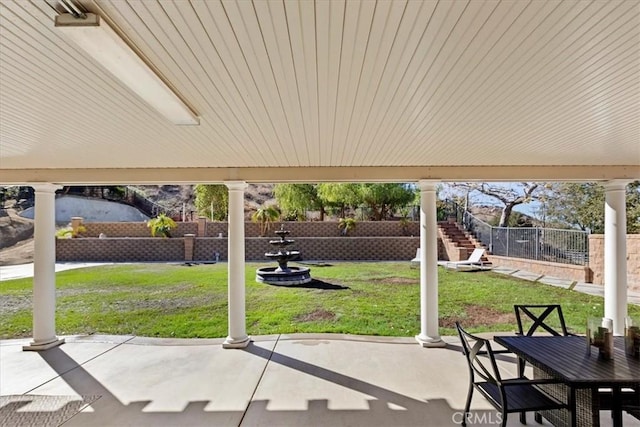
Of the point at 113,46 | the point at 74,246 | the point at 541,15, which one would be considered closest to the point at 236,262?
the point at 113,46

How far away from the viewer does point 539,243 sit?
12.3 metres

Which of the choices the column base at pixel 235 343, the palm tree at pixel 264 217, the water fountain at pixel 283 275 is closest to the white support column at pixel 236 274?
the column base at pixel 235 343

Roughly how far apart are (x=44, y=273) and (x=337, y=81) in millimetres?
5698

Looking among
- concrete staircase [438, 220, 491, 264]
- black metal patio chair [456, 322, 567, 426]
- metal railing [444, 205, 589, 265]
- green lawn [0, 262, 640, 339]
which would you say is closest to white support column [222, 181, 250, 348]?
green lawn [0, 262, 640, 339]

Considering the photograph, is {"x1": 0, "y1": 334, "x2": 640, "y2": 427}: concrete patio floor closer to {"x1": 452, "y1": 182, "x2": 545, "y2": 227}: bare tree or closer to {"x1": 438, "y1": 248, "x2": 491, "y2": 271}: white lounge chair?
{"x1": 438, "y1": 248, "x2": 491, "y2": 271}: white lounge chair

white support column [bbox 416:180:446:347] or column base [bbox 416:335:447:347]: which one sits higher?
white support column [bbox 416:180:446:347]

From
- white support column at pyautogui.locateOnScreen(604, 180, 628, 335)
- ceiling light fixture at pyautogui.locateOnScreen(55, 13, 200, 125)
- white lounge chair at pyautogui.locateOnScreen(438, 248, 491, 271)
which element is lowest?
white lounge chair at pyautogui.locateOnScreen(438, 248, 491, 271)

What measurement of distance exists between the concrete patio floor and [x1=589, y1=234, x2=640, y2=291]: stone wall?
7.06m

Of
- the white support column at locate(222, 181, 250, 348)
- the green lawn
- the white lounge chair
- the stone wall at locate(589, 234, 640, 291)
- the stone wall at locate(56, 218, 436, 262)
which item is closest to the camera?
the white support column at locate(222, 181, 250, 348)

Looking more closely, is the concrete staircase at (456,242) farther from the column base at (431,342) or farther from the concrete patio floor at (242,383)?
the concrete patio floor at (242,383)

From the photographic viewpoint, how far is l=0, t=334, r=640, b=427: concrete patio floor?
346 cm

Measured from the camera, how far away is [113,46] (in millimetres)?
1794

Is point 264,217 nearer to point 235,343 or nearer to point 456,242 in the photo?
point 456,242

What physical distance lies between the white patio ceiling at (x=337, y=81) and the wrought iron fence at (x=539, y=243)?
7.92 metres
